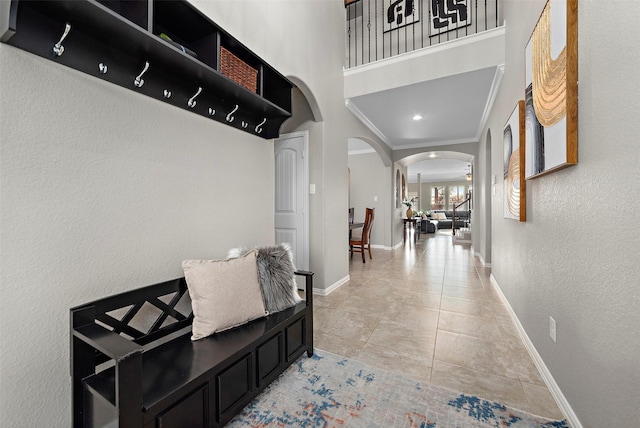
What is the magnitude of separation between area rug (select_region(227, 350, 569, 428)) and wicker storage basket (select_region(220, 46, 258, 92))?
79.1 inches

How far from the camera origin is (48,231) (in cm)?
119

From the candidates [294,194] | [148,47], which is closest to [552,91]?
[148,47]

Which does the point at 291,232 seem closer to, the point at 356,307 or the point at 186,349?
the point at 356,307

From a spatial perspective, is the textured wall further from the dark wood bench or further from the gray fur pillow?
the gray fur pillow

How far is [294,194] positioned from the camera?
3.60 metres

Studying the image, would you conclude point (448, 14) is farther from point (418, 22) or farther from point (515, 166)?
point (515, 166)

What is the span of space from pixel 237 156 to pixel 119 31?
1.09 m

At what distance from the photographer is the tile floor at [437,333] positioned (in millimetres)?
1740

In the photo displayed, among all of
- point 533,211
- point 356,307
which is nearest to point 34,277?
point 356,307

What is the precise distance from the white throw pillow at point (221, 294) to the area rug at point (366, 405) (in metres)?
0.48

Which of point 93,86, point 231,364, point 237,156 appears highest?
point 93,86

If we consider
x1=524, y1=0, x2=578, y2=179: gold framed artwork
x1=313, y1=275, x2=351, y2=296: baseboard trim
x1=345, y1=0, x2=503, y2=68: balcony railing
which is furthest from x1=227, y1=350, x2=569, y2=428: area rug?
x1=345, y1=0, x2=503, y2=68: balcony railing

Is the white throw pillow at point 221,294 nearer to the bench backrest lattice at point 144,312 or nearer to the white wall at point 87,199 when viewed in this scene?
the bench backrest lattice at point 144,312

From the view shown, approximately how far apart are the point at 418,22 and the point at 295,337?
446 centimetres
